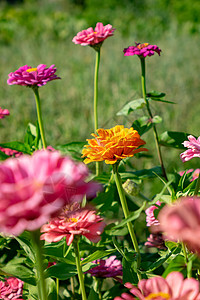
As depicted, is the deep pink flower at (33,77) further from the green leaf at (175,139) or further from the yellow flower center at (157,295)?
the yellow flower center at (157,295)

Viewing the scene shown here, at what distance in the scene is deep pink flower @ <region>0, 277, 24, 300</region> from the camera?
0.58 metres

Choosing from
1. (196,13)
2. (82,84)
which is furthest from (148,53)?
(196,13)

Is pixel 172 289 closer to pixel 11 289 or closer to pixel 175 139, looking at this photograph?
pixel 11 289

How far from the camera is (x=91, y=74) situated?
3.76m

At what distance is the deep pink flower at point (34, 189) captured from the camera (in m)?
0.27

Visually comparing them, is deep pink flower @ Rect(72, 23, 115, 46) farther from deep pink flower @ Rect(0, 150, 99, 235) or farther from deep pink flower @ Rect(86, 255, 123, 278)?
deep pink flower @ Rect(0, 150, 99, 235)

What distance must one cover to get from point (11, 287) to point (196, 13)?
605 cm

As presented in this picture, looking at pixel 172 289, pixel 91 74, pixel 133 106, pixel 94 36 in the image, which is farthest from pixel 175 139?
pixel 91 74

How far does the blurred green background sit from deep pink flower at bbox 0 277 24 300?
0.60m

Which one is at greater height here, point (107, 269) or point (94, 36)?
point (94, 36)

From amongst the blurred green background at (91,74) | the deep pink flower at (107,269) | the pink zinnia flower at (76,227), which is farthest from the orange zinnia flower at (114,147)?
the blurred green background at (91,74)

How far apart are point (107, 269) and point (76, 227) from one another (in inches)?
10.1

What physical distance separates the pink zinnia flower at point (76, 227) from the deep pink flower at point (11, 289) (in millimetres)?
154

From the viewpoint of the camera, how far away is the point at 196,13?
19.8 feet
